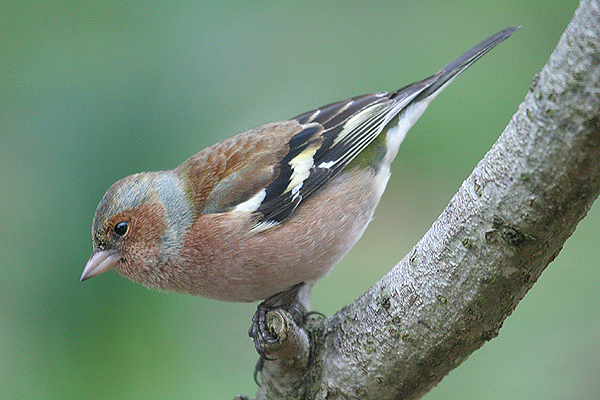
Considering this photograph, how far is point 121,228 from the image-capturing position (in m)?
2.84

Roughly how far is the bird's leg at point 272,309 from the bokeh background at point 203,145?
697 millimetres

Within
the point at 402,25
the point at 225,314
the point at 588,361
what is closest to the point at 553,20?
the point at 402,25

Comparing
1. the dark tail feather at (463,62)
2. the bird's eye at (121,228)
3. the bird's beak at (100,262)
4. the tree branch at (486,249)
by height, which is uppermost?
the dark tail feather at (463,62)

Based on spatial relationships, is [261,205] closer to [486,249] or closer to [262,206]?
[262,206]

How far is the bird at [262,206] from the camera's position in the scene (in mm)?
2684

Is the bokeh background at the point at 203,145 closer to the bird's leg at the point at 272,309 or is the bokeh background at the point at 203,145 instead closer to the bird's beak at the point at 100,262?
the bird's beak at the point at 100,262

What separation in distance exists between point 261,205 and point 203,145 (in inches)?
48.4

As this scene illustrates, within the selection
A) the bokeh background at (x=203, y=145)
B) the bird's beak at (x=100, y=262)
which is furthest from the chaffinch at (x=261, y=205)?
the bokeh background at (x=203, y=145)

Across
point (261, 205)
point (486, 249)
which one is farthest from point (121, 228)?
point (486, 249)

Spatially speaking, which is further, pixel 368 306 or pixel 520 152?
pixel 368 306

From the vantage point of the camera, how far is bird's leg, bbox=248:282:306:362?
2.36 metres

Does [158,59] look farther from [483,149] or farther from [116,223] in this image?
[483,149]

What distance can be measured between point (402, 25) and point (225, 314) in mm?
2505

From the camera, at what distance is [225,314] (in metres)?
3.79
